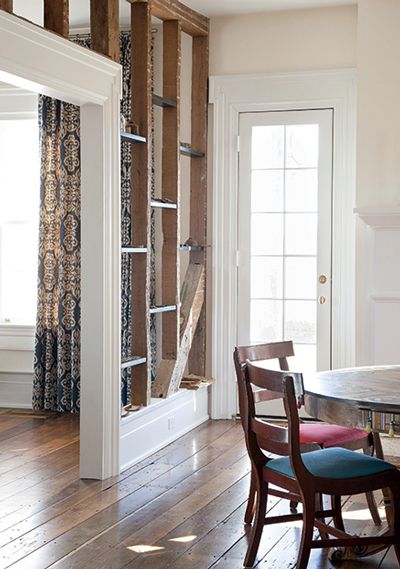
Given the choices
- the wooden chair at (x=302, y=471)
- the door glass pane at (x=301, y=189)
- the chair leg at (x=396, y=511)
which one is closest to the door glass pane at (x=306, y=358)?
the door glass pane at (x=301, y=189)

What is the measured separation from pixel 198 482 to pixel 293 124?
2883 millimetres

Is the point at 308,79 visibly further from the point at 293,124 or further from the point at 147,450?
the point at 147,450

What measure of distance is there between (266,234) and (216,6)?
66.3 inches

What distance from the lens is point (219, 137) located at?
6.90 metres

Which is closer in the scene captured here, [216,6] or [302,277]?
[216,6]

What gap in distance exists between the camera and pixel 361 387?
145 inches

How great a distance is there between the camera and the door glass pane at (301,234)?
265 inches

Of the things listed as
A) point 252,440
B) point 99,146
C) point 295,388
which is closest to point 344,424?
point 295,388

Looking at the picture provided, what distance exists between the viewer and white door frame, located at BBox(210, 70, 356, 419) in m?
6.62

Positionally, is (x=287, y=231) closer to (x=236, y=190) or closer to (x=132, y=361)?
(x=236, y=190)

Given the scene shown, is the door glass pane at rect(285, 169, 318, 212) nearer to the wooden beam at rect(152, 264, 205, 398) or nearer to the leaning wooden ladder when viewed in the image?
the leaning wooden ladder

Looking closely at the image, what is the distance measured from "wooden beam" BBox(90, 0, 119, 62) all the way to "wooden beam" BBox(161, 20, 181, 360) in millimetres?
1119

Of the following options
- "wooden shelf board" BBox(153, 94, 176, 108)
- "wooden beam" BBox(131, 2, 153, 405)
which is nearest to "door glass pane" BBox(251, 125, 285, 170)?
"wooden shelf board" BBox(153, 94, 176, 108)

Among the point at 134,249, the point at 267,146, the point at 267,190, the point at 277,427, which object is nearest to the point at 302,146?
the point at 267,146
